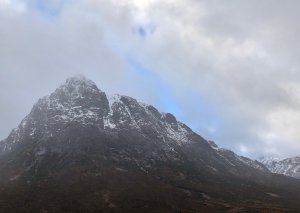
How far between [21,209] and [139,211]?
151ft

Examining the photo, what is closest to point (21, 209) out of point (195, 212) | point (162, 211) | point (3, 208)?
point (3, 208)

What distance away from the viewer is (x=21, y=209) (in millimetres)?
192875

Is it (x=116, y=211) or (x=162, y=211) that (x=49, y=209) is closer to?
(x=116, y=211)

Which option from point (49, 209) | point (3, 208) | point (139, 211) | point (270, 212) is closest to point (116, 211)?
point (139, 211)

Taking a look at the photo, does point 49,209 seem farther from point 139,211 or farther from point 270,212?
point 270,212

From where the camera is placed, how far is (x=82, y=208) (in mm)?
196375

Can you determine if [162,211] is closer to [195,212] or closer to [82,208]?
[195,212]

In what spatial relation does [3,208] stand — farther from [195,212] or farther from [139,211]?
[195,212]

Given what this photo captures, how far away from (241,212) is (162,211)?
3185cm

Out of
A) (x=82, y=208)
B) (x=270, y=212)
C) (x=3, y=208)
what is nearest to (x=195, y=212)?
(x=270, y=212)

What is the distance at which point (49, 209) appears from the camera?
7623 inches

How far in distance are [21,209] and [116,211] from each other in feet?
121

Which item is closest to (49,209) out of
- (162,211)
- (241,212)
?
(162,211)

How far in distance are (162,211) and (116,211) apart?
18435mm
